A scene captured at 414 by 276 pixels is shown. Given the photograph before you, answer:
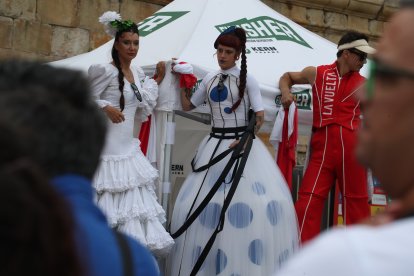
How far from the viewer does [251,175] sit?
5.25 meters

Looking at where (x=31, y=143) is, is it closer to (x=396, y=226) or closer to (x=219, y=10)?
(x=396, y=226)

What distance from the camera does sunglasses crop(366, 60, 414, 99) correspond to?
1.22m

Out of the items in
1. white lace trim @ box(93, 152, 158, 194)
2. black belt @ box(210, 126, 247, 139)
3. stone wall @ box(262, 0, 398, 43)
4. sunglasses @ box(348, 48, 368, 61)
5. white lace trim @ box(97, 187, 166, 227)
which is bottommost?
white lace trim @ box(97, 187, 166, 227)

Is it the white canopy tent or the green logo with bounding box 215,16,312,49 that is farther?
the green logo with bounding box 215,16,312,49

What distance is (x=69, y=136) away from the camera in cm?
145

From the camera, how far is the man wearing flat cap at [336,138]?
18.2 feet

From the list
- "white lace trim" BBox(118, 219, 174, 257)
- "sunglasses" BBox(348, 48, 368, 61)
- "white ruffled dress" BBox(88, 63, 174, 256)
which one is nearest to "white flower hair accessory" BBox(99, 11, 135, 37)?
"white ruffled dress" BBox(88, 63, 174, 256)

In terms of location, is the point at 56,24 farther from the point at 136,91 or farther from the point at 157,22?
the point at 136,91

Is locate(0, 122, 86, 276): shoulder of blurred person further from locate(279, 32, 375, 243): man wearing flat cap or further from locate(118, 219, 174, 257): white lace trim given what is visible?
locate(279, 32, 375, 243): man wearing flat cap

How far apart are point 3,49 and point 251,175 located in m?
3.76

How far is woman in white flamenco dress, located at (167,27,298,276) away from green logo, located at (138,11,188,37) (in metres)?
0.88

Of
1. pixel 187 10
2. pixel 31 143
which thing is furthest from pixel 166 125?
pixel 31 143

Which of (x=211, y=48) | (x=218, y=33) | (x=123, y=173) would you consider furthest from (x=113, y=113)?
(x=218, y=33)

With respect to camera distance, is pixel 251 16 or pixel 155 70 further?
pixel 251 16
